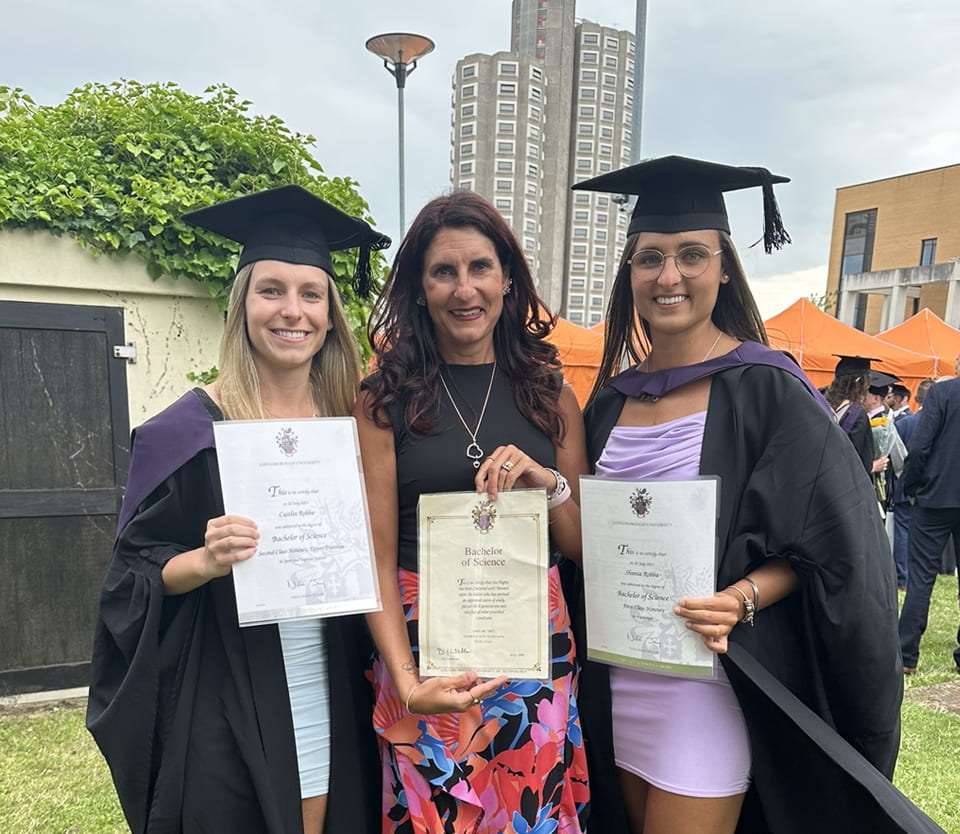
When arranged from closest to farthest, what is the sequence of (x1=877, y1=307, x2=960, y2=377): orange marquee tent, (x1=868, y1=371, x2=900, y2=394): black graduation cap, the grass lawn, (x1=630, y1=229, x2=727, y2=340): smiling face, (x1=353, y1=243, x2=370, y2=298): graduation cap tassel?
1. (x1=630, y1=229, x2=727, y2=340): smiling face
2. (x1=353, y1=243, x2=370, y2=298): graduation cap tassel
3. the grass lawn
4. (x1=868, y1=371, x2=900, y2=394): black graduation cap
5. (x1=877, y1=307, x2=960, y2=377): orange marquee tent

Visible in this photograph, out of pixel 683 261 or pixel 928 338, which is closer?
pixel 683 261

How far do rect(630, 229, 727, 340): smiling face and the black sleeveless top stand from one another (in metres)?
0.48

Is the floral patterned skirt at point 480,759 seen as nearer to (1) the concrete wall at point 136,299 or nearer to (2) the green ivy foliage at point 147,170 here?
(2) the green ivy foliage at point 147,170

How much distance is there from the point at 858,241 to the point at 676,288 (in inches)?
1783

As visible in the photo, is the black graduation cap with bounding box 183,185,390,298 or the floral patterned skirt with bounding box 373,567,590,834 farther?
the black graduation cap with bounding box 183,185,390,298

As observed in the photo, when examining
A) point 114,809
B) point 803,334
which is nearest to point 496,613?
point 114,809

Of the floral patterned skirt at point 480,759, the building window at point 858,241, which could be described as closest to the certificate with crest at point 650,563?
the floral patterned skirt at point 480,759

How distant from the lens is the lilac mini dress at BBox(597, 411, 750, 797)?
1.71 metres

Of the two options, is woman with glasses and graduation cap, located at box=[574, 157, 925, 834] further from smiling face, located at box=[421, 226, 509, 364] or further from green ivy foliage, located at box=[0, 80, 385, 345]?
green ivy foliage, located at box=[0, 80, 385, 345]

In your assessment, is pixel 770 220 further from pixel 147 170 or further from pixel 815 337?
pixel 815 337

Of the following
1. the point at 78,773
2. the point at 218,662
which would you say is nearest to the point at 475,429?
the point at 218,662

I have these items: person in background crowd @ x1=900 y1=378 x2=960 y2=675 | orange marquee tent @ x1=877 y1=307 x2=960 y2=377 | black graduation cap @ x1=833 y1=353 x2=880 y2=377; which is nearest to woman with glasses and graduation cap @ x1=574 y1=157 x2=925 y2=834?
person in background crowd @ x1=900 y1=378 x2=960 y2=675

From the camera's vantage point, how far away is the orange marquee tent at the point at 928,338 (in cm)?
1201

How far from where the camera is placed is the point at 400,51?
9.12m
